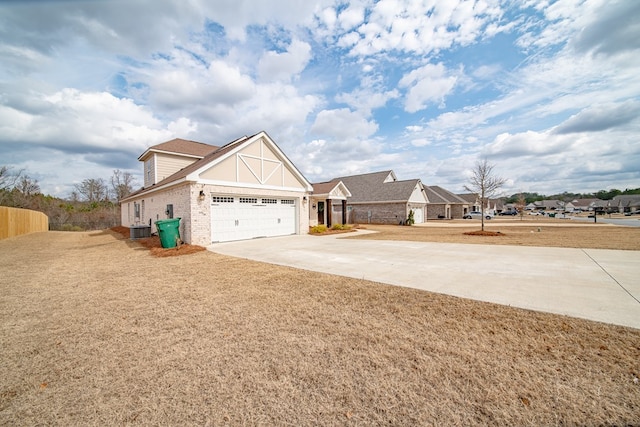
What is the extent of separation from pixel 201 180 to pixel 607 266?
1426cm

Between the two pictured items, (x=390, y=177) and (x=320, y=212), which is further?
(x=390, y=177)

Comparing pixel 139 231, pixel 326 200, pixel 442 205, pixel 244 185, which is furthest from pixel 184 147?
pixel 442 205

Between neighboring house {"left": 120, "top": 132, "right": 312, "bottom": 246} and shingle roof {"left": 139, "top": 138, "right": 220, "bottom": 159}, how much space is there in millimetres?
280

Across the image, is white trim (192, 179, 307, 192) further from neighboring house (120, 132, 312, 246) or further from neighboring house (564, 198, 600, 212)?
neighboring house (564, 198, 600, 212)

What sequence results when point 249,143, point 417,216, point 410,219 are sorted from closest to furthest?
point 249,143
point 410,219
point 417,216

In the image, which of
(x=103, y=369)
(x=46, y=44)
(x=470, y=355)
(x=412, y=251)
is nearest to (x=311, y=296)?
(x=470, y=355)

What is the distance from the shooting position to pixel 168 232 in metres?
10.9

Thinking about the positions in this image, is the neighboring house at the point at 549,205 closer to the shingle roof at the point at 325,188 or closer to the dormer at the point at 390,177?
the dormer at the point at 390,177

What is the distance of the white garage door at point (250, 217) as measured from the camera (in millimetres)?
12664

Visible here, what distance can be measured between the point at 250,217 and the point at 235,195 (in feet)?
4.98

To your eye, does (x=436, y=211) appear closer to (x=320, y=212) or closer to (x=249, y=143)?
(x=320, y=212)

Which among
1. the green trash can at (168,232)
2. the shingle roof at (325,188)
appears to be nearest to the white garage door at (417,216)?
the shingle roof at (325,188)

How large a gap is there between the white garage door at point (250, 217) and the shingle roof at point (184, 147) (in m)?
9.31

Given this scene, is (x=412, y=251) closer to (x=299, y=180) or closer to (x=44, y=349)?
(x=299, y=180)
